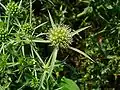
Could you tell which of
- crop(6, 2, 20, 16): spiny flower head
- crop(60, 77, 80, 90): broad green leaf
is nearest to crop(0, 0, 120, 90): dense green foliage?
crop(60, 77, 80, 90): broad green leaf

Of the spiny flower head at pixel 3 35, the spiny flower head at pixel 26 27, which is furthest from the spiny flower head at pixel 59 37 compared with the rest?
the spiny flower head at pixel 3 35

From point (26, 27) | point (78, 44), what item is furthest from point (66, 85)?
point (78, 44)

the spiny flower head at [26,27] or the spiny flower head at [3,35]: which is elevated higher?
the spiny flower head at [26,27]

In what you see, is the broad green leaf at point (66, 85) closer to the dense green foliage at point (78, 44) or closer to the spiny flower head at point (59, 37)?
the dense green foliage at point (78, 44)

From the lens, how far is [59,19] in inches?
98.2

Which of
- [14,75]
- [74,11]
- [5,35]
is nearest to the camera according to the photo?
[5,35]

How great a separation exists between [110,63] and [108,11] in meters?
0.35

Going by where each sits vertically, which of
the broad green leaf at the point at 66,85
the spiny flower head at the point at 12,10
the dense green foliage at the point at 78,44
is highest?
the spiny flower head at the point at 12,10

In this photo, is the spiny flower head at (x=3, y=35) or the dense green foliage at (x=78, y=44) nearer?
the spiny flower head at (x=3, y=35)

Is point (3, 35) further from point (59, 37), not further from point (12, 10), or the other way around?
point (59, 37)

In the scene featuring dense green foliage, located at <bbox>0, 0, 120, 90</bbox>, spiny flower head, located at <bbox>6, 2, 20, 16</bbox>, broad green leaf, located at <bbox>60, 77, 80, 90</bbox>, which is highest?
spiny flower head, located at <bbox>6, 2, 20, 16</bbox>

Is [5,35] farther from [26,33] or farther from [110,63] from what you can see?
[110,63]

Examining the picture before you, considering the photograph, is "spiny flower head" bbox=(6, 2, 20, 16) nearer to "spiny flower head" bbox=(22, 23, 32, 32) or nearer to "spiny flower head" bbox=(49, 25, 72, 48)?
"spiny flower head" bbox=(22, 23, 32, 32)

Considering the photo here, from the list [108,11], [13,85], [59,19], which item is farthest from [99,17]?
[13,85]
